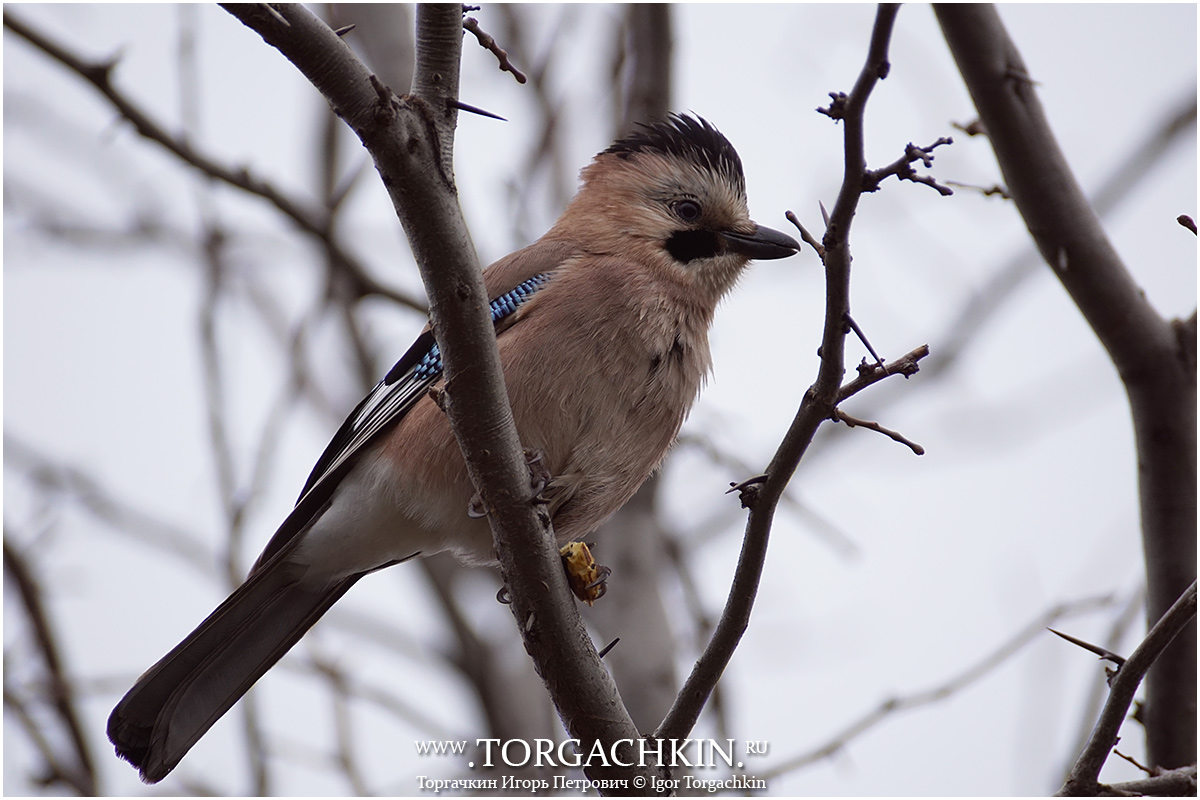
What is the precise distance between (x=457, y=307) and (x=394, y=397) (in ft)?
5.69

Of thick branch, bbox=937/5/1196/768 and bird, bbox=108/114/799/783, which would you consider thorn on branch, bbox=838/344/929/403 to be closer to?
bird, bbox=108/114/799/783

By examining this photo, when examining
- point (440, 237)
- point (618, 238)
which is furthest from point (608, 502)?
point (440, 237)

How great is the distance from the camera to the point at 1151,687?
13.3 ft

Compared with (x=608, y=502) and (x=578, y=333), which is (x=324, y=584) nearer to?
(x=608, y=502)

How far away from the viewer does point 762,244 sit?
4770 mm

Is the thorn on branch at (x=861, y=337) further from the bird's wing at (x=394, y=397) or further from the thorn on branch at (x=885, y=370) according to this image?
the bird's wing at (x=394, y=397)

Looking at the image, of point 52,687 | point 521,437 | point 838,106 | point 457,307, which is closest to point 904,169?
point 838,106

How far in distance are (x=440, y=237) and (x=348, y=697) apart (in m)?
4.39

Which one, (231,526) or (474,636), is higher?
(231,526)

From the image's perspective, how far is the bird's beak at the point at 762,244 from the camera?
4.74m

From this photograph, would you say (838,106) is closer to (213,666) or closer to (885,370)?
(885,370)

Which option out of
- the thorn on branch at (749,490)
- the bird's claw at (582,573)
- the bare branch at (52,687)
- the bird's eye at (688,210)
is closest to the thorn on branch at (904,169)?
the thorn on branch at (749,490)

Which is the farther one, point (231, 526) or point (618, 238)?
point (231, 526)

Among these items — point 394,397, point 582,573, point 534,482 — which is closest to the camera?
point 534,482
